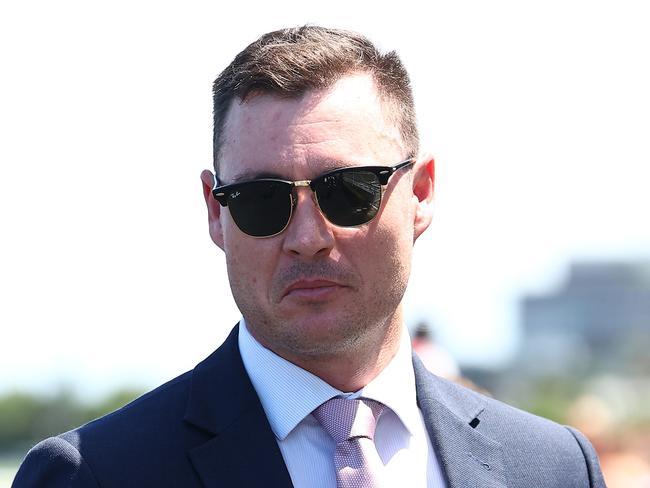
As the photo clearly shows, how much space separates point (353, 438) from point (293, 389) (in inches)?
8.7

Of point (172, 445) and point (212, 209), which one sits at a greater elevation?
point (212, 209)

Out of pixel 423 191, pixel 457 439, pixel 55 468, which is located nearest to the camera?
pixel 55 468

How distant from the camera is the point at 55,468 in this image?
3.38 metres

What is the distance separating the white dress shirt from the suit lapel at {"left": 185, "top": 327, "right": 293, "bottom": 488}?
48 mm

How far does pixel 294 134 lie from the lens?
3590 millimetres

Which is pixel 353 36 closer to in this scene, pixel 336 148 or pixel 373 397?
pixel 336 148

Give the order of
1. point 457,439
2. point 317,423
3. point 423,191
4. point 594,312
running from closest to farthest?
point 317,423, point 457,439, point 423,191, point 594,312

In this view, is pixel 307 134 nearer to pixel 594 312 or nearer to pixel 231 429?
pixel 231 429

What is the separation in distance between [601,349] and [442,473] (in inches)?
4969

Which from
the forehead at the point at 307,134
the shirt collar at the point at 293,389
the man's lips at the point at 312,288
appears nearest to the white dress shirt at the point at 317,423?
the shirt collar at the point at 293,389

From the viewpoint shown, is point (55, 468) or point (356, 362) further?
point (356, 362)

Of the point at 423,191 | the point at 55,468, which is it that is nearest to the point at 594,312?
the point at 423,191

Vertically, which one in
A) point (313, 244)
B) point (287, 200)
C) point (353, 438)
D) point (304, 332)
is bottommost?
point (353, 438)

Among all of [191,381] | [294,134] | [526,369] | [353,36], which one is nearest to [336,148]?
[294,134]
